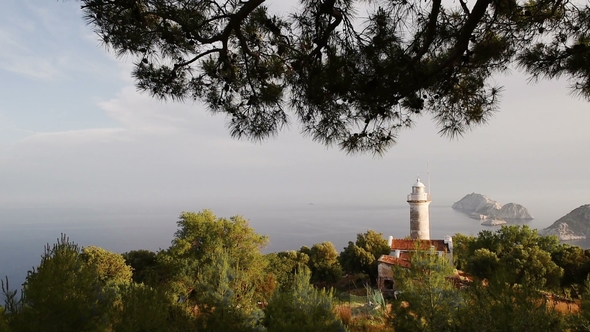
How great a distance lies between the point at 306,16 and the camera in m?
2.90

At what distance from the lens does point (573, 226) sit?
944 inches

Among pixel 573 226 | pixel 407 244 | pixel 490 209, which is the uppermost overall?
pixel 490 209

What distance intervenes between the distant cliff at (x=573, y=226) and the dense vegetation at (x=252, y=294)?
10.2 m

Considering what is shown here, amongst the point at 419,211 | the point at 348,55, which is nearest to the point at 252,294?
the point at 348,55

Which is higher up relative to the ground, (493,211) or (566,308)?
(493,211)

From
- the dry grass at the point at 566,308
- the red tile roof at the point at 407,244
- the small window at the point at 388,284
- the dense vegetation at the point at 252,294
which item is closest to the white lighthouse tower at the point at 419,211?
the red tile roof at the point at 407,244

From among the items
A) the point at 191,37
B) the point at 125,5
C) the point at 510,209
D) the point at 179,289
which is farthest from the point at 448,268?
the point at 510,209

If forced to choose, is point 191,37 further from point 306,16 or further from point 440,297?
point 440,297

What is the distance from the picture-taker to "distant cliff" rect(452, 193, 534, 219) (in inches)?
1448

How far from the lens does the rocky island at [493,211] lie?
35938 millimetres

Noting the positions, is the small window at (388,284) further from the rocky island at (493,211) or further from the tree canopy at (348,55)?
the rocky island at (493,211)

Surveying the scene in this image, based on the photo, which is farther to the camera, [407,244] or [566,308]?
[407,244]

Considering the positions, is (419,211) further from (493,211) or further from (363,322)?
(493,211)

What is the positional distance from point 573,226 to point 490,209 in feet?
56.9
